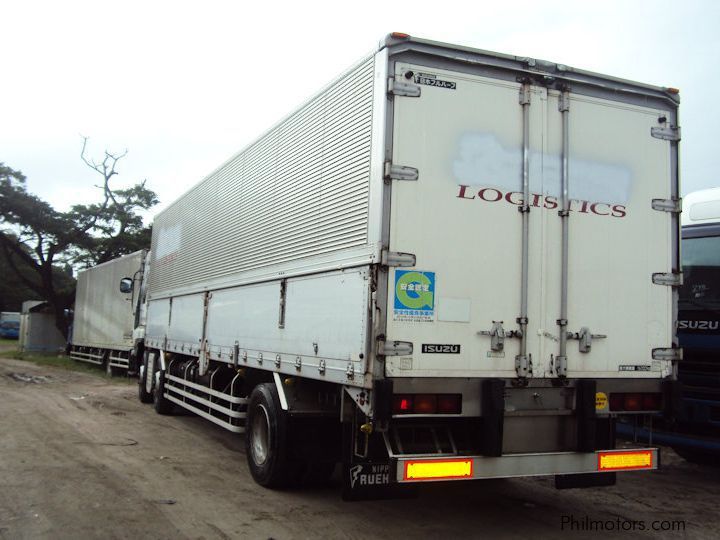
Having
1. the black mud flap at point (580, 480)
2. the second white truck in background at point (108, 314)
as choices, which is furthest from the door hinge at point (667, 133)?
the second white truck in background at point (108, 314)

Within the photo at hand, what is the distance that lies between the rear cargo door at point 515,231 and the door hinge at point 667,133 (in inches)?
2.2

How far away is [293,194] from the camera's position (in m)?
6.89

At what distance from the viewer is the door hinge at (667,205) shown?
602 centimetres

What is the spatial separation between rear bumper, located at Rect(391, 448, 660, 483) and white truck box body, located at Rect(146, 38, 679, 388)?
62 cm

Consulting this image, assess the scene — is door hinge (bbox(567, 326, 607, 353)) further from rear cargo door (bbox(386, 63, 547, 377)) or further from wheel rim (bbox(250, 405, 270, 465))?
wheel rim (bbox(250, 405, 270, 465))

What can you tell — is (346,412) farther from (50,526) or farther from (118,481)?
(118,481)

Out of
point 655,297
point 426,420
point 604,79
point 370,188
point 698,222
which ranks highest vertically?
point 604,79

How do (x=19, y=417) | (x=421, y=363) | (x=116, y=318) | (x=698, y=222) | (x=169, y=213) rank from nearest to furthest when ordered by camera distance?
1. (x=421, y=363)
2. (x=698, y=222)
3. (x=19, y=417)
4. (x=169, y=213)
5. (x=116, y=318)

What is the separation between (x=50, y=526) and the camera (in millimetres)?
5359

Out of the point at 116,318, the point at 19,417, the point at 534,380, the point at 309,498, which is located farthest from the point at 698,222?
the point at 116,318

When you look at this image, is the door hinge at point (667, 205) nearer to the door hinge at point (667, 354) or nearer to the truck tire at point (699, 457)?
the door hinge at point (667, 354)

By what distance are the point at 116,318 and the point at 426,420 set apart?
17677 millimetres

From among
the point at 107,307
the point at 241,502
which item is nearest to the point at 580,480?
the point at 241,502

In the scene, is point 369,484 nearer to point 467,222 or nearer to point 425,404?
point 425,404
